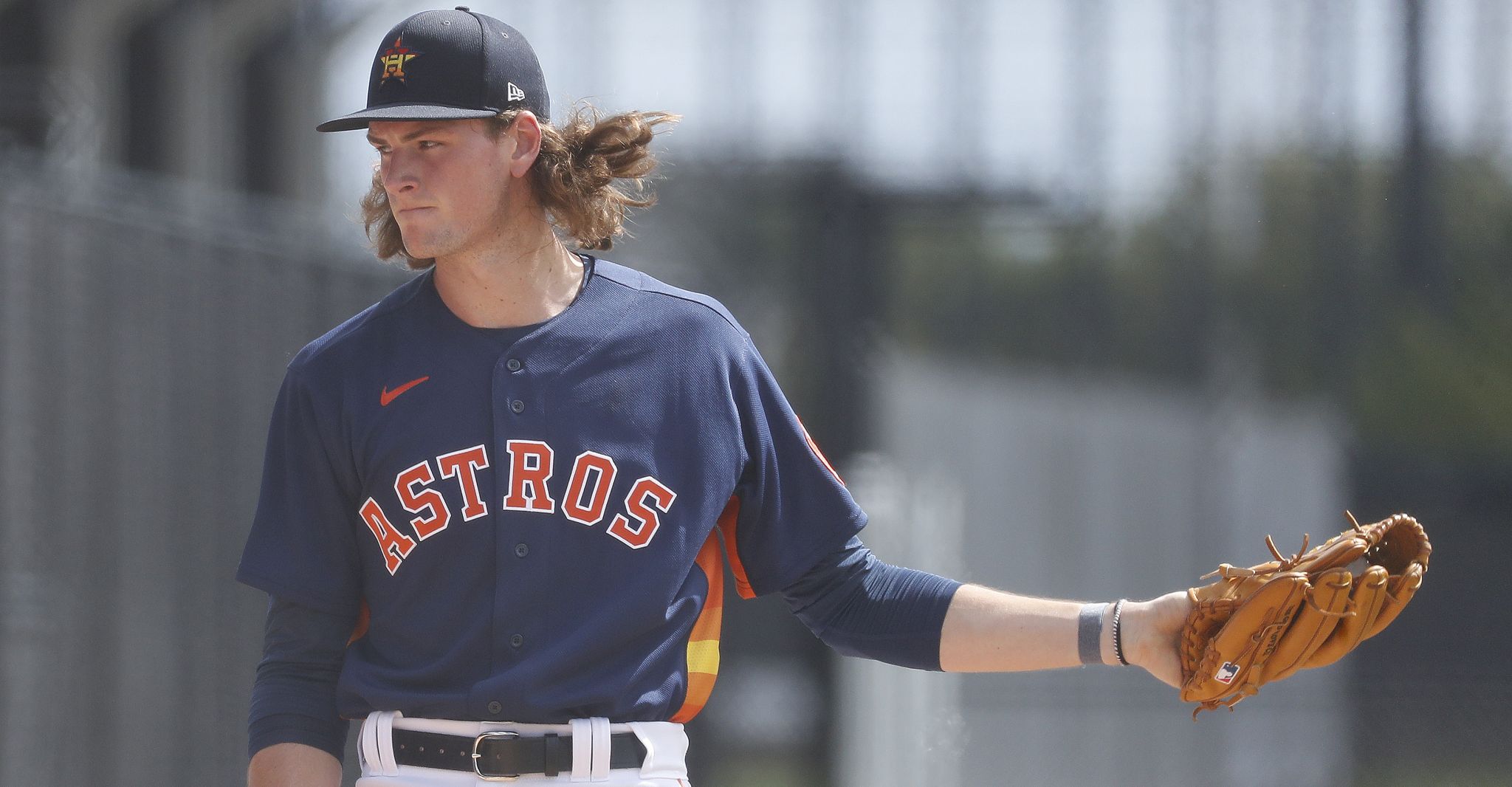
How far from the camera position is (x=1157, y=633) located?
2.24 meters

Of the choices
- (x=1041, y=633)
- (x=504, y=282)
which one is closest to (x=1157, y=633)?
(x=1041, y=633)

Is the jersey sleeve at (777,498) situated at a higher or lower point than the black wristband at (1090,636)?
higher

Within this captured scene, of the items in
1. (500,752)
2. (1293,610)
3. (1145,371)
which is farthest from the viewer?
(1145,371)

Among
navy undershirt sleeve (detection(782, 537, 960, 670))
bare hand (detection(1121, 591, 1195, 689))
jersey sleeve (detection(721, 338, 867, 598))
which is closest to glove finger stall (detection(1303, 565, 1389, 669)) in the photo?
bare hand (detection(1121, 591, 1195, 689))

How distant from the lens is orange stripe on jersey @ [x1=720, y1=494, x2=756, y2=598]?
94.7 inches

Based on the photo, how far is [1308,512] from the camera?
8.38 metres

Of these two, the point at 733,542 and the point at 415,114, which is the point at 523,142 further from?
the point at 733,542

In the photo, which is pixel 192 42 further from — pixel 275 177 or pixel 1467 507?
pixel 1467 507

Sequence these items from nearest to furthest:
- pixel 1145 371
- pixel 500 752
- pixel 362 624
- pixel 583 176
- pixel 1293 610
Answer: pixel 500 752
pixel 1293 610
pixel 362 624
pixel 583 176
pixel 1145 371

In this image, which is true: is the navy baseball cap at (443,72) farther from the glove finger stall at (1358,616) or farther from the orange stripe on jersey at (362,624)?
the glove finger stall at (1358,616)

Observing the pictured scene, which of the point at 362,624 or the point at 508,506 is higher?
the point at 508,506

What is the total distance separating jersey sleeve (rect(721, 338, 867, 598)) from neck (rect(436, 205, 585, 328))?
0.99 feet

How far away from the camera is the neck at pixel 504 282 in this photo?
2.29m

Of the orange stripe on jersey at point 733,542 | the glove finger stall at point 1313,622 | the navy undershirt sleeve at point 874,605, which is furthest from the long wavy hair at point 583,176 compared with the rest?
the glove finger stall at point 1313,622
